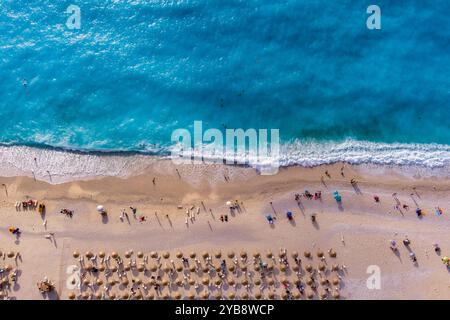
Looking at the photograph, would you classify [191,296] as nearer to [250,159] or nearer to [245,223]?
[245,223]

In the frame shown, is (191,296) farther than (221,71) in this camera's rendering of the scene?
No

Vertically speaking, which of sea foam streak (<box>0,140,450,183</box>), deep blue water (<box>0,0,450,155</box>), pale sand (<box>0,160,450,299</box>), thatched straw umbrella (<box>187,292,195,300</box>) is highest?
deep blue water (<box>0,0,450,155</box>)

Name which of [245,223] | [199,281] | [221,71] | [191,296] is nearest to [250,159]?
[245,223]

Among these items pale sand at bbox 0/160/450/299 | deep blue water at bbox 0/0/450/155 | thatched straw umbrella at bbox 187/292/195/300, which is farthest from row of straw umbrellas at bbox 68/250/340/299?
deep blue water at bbox 0/0/450/155

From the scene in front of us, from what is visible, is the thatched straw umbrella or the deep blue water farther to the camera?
the deep blue water

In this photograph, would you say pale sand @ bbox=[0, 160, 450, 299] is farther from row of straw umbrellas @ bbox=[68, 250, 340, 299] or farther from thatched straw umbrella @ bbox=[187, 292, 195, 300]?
thatched straw umbrella @ bbox=[187, 292, 195, 300]
